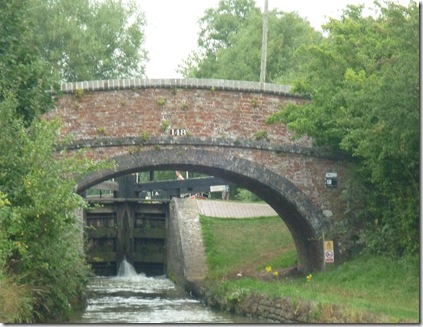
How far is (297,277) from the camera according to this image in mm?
30812

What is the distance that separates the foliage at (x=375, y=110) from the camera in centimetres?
2439

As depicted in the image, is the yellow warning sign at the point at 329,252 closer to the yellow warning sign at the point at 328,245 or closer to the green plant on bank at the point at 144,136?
the yellow warning sign at the point at 328,245

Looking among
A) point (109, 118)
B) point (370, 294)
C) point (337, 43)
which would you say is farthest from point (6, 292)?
point (337, 43)

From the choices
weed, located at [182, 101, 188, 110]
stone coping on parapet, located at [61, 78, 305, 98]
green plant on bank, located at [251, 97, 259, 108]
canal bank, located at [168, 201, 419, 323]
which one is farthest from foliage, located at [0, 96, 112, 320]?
green plant on bank, located at [251, 97, 259, 108]

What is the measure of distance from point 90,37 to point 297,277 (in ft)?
56.4

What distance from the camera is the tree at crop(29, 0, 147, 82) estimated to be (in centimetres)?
4475

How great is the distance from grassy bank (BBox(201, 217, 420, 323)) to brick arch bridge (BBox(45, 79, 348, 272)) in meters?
1.98

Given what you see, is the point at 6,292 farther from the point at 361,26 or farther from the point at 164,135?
the point at 361,26

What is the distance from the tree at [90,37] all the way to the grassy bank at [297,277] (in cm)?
773

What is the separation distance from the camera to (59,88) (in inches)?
1072

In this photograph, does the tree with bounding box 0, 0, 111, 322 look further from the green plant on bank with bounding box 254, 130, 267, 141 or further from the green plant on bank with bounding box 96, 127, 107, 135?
the green plant on bank with bounding box 254, 130, 267, 141

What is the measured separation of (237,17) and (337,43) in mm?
28445

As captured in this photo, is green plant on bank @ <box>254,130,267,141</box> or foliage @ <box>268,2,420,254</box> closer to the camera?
foliage @ <box>268,2,420,254</box>

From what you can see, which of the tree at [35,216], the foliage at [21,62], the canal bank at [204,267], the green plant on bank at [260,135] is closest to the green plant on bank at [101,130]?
the foliage at [21,62]
